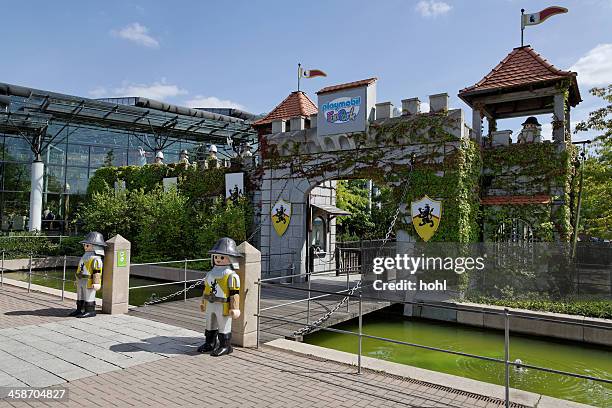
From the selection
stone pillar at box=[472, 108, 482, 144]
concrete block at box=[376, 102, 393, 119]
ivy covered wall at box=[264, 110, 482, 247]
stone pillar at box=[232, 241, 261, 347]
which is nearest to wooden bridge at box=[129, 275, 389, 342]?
stone pillar at box=[232, 241, 261, 347]

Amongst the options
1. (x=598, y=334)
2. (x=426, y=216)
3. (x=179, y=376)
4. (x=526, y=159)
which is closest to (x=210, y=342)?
(x=179, y=376)

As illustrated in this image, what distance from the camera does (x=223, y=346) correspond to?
7.06 metres

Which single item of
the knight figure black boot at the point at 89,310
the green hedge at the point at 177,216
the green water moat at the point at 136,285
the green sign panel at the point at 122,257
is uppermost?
the green hedge at the point at 177,216

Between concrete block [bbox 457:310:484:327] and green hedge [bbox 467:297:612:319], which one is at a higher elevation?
green hedge [bbox 467:297:612:319]

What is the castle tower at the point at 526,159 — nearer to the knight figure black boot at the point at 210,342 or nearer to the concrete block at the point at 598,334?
the concrete block at the point at 598,334

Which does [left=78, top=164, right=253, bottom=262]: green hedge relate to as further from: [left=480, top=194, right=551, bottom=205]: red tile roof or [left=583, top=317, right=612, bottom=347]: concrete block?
[left=583, top=317, right=612, bottom=347]: concrete block

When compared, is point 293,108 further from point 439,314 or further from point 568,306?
point 568,306

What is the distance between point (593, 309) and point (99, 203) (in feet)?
69.6

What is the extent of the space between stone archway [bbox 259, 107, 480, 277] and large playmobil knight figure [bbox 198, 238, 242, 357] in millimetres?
7952

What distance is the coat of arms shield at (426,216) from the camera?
13164 mm

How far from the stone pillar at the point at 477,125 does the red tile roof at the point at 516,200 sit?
2.01 m

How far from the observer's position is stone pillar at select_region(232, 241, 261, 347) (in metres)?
7.46

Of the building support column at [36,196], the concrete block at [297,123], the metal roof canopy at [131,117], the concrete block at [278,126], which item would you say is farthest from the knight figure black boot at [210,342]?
the building support column at [36,196]

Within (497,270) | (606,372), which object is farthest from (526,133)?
(606,372)
